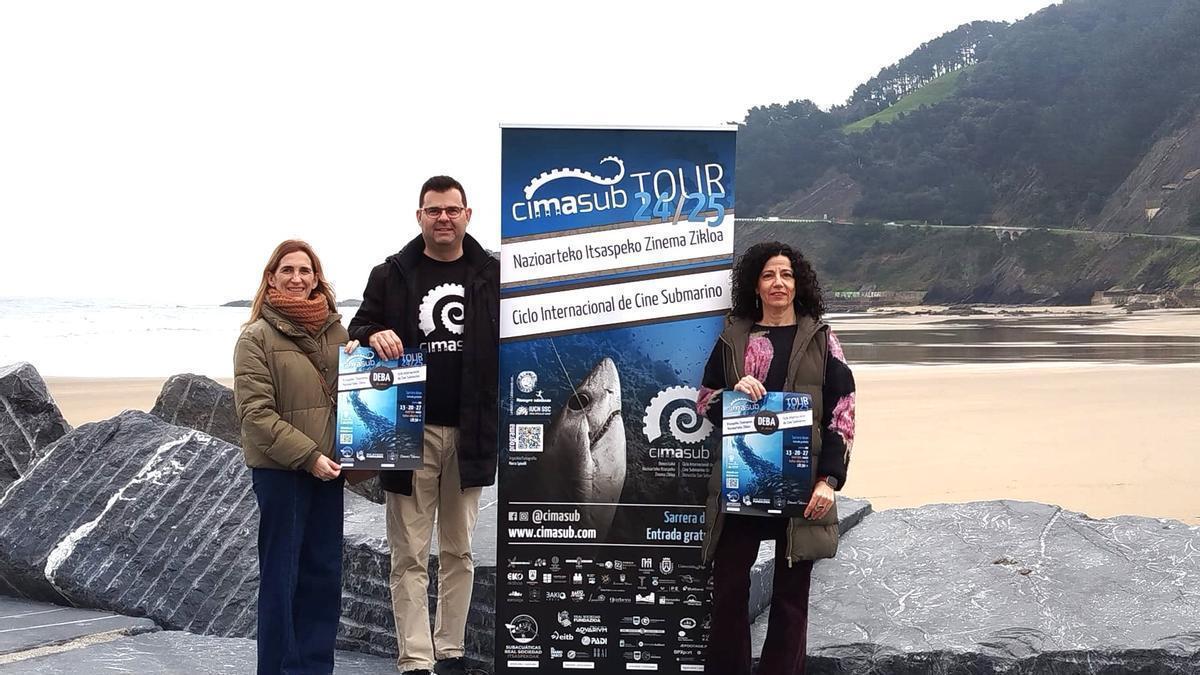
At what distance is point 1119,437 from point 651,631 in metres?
10.2

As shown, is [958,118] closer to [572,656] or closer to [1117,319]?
[1117,319]

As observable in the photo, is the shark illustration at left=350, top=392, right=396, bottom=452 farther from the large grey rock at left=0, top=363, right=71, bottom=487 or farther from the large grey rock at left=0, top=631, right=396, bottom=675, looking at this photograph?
the large grey rock at left=0, top=363, right=71, bottom=487

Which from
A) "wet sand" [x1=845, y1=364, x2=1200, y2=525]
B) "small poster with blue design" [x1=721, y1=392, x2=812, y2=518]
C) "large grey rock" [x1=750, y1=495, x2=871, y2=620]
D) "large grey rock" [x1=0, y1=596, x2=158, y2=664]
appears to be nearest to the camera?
"small poster with blue design" [x1=721, y1=392, x2=812, y2=518]

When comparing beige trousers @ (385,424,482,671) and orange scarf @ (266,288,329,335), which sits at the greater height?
orange scarf @ (266,288,329,335)

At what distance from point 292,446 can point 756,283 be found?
1.75m

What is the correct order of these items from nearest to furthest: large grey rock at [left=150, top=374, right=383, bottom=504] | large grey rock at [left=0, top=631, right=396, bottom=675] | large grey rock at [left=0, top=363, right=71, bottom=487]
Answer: large grey rock at [left=0, top=631, right=396, bottom=675], large grey rock at [left=0, top=363, right=71, bottom=487], large grey rock at [left=150, top=374, right=383, bottom=504]

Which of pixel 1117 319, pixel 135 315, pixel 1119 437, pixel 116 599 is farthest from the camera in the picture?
pixel 135 315

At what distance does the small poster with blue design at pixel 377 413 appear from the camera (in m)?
4.11

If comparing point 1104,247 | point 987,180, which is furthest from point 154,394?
point 987,180

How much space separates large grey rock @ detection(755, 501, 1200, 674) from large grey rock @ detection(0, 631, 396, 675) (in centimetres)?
181

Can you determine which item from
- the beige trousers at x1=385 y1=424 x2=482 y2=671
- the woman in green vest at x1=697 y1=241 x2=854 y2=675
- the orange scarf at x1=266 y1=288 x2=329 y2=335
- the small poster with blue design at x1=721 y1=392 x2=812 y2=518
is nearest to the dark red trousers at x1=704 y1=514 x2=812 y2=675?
the woman in green vest at x1=697 y1=241 x2=854 y2=675

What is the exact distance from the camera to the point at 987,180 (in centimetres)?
10262

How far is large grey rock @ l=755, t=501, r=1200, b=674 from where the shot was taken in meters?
4.55

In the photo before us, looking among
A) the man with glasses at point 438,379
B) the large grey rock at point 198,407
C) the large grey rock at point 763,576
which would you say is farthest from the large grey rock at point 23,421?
the large grey rock at point 763,576
